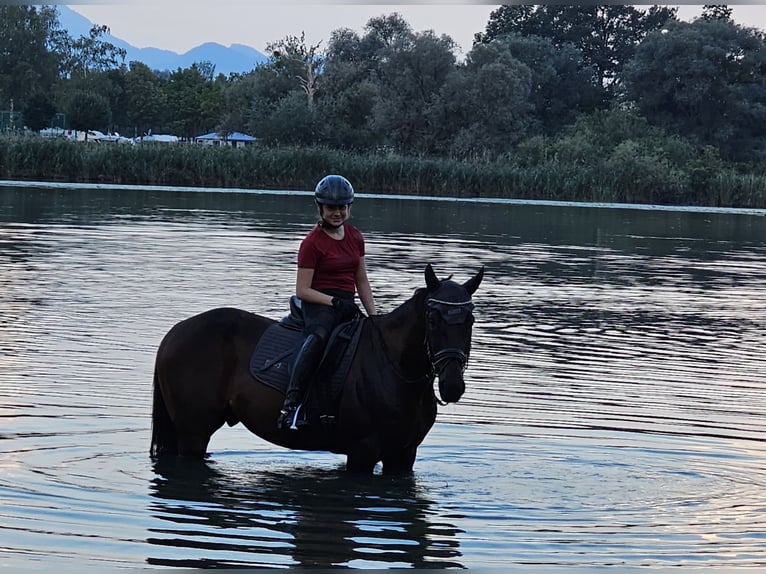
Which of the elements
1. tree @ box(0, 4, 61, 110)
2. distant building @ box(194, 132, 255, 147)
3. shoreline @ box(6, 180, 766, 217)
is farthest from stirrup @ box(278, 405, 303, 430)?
tree @ box(0, 4, 61, 110)

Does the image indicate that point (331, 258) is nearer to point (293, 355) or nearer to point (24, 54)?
point (293, 355)

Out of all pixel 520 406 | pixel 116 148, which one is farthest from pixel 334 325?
pixel 116 148

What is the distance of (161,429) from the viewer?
380 inches

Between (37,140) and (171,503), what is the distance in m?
50.3

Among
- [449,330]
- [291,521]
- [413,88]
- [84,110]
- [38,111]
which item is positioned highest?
[413,88]

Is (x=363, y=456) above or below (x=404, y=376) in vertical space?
below

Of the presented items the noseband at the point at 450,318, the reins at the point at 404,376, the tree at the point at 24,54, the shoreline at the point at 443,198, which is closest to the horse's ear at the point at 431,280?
the noseband at the point at 450,318

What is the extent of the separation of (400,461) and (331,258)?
1434 millimetres

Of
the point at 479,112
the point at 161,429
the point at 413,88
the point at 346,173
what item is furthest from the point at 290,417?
the point at 413,88

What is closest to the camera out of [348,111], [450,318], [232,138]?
[450,318]

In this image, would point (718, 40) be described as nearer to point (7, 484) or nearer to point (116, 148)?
point (116, 148)

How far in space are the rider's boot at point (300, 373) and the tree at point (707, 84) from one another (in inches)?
2990

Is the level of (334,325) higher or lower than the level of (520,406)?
higher

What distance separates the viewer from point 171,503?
8.65m
